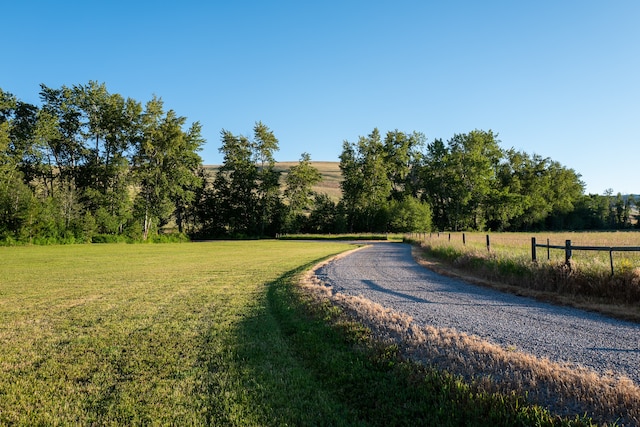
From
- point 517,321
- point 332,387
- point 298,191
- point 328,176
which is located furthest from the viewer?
point 328,176

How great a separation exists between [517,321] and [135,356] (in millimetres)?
6558

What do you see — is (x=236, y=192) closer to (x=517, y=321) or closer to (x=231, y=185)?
(x=231, y=185)

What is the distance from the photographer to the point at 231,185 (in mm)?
66938

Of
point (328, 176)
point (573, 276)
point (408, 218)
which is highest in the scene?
point (328, 176)

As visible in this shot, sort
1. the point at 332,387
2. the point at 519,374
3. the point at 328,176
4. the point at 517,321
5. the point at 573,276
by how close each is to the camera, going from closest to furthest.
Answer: the point at 519,374, the point at 332,387, the point at 517,321, the point at 573,276, the point at 328,176

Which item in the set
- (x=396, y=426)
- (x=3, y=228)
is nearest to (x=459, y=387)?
(x=396, y=426)

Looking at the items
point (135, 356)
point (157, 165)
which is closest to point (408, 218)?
point (157, 165)

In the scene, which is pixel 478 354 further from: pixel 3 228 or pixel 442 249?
pixel 3 228

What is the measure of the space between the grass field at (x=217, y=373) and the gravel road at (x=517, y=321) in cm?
177

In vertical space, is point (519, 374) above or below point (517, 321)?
above

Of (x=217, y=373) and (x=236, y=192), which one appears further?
(x=236, y=192)

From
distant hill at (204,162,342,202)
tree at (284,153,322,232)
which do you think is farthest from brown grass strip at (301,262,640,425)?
distant hill at (204,162,342,202)

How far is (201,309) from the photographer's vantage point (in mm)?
8469

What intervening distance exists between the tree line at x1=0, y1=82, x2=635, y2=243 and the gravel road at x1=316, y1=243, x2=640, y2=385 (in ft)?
139
